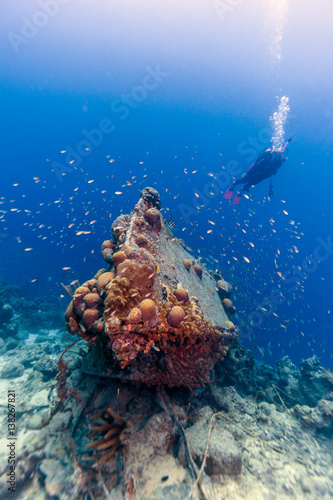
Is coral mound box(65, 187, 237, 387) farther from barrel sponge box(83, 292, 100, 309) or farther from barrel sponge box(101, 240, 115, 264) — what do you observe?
barrel sponge box(101, 240, 115, 264)

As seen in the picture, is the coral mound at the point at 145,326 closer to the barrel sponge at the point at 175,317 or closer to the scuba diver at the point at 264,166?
the barrel sponge at the point at 175,317

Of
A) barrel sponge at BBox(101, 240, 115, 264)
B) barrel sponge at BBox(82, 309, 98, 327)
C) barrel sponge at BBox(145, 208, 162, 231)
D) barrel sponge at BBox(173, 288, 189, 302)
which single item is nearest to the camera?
barrel sponge at BBox(82, 309, 98, 327)

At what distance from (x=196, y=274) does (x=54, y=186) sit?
3982 inches

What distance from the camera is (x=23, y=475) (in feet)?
11.5

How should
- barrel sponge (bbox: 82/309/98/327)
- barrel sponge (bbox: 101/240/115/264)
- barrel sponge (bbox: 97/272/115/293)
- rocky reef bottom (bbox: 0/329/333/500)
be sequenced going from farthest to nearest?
barrel sponge (bbox: 101/240/115/264), barrel sponge (bbox: 97/272/115/293), barrel sponge (bbox: 82/309/98/327), rocky reef bottom (bbox: 0/329/333/500)

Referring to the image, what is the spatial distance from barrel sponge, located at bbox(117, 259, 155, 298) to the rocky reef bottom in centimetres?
201

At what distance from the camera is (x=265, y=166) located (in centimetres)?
1802

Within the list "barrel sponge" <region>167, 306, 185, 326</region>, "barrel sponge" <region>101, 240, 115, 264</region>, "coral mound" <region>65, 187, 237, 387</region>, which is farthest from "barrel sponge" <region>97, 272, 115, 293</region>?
"barrel sponge" <region>167, 306, 185, 326</region>

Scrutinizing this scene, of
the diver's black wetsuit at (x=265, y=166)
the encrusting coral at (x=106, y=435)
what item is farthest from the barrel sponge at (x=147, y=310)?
the diver's black wetsuit at (x=265, y=166)

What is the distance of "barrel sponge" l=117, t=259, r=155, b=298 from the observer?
3941mm

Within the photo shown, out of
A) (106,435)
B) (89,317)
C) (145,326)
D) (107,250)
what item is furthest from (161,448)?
(107,250)

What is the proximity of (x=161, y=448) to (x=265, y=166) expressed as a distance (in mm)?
20765

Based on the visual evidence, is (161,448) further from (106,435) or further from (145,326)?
(145,326)

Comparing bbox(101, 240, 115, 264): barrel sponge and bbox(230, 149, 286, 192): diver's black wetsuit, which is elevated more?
bbox(230, 149, 286, 192): diver's black wetsuit
